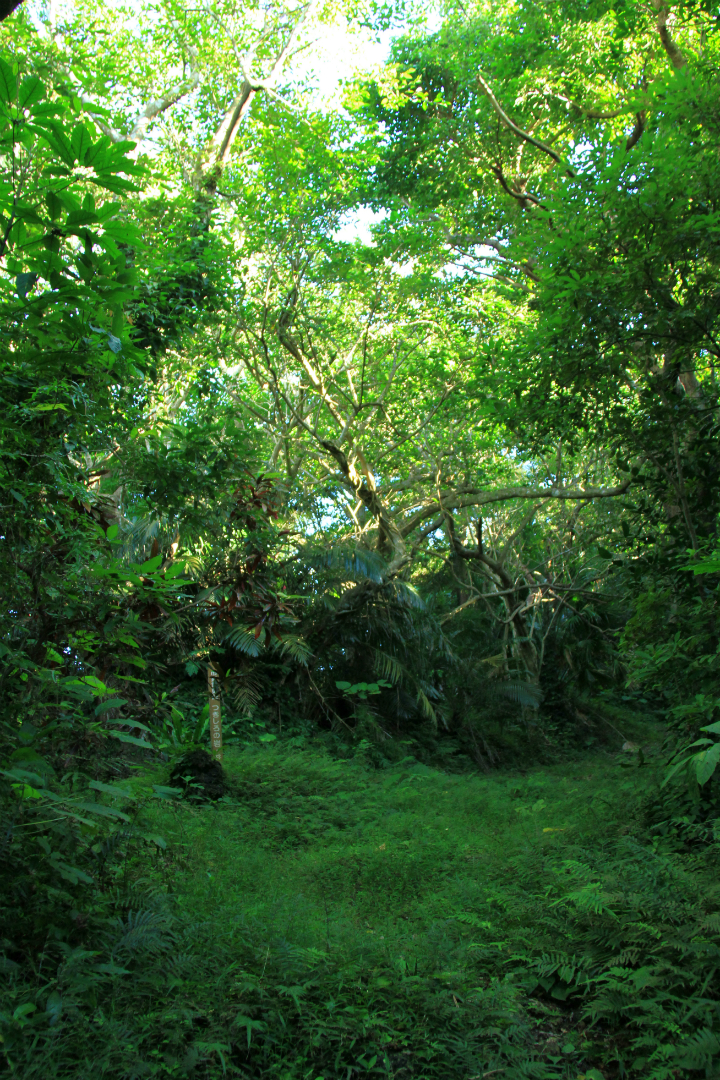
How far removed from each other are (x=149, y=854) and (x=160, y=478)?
231 cm

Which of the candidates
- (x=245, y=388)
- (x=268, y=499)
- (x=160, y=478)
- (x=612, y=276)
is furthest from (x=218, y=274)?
(x=245, y=388)

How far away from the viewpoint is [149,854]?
3.89 m

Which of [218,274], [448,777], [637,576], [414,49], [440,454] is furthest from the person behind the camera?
[440,454]

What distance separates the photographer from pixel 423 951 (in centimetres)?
321

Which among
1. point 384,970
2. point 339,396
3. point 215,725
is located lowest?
point 384,970

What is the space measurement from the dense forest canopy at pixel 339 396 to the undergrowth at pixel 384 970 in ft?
0.26

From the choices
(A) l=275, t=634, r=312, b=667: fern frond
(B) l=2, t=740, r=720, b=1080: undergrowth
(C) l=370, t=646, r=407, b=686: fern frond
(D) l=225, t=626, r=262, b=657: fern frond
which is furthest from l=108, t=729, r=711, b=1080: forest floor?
(C) l=370, t=646, r=407, b=686: fern frond

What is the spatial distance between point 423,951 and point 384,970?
0.29 metres

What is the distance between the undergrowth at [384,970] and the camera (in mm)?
2367

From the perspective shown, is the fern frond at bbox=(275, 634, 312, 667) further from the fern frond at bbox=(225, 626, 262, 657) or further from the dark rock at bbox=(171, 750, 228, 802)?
the dark rock at bbox=(171, 750, 228, 802)

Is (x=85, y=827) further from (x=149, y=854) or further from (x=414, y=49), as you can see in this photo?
(x=414, y=49)

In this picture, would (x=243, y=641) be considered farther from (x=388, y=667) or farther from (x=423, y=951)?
(x=423, y=951)

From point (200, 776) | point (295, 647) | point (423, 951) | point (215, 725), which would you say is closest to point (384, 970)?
point (423, 951)

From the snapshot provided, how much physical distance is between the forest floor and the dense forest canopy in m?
0.15
